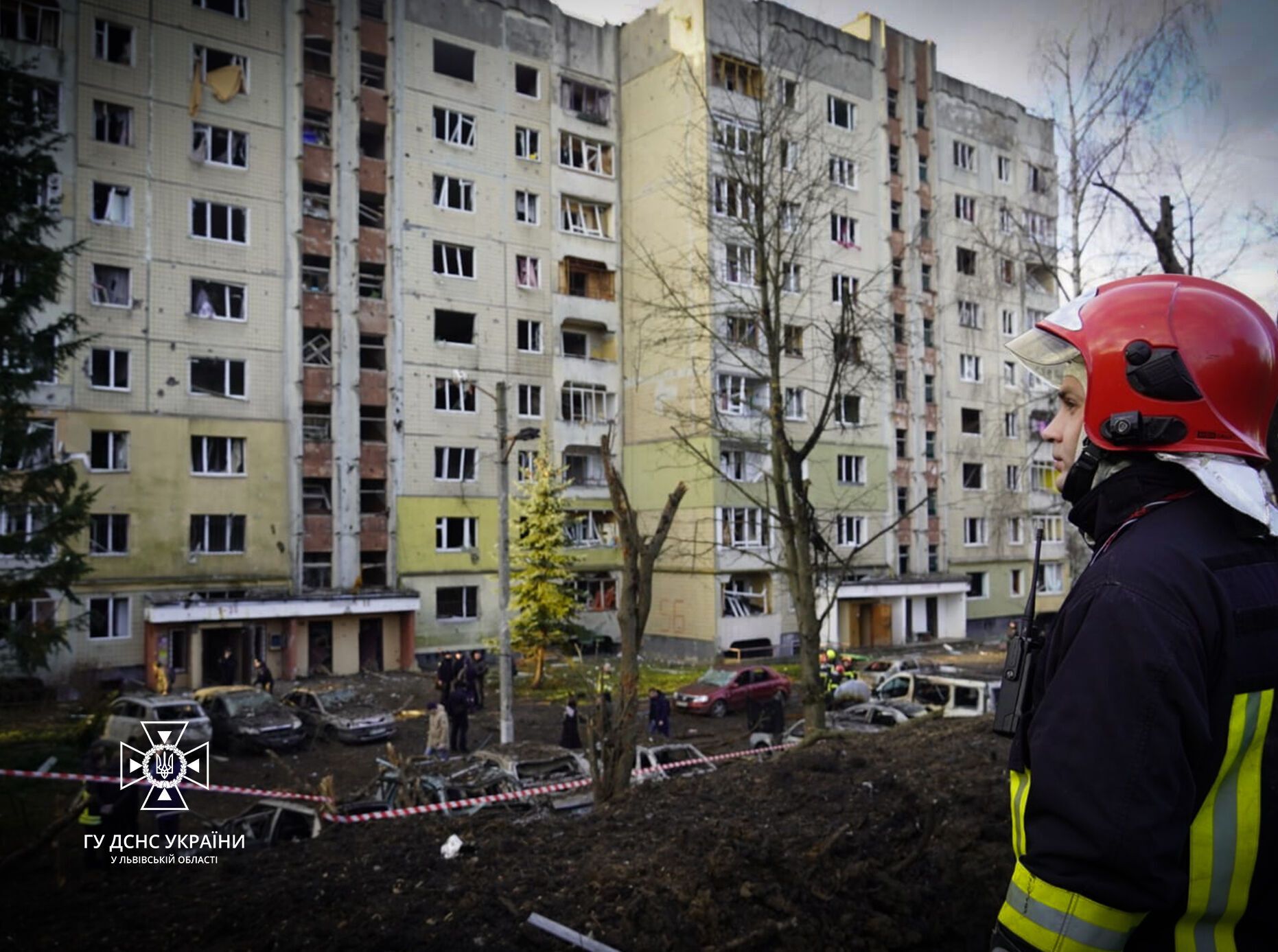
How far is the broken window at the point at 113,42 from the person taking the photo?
31531 millimetres

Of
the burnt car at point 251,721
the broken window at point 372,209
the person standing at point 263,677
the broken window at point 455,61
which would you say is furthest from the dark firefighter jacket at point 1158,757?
the broken window at point 455,61

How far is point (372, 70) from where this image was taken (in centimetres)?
3697

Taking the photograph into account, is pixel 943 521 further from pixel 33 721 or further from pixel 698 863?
pixel 698 863

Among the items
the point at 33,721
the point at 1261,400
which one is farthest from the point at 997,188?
the point at 1261,400

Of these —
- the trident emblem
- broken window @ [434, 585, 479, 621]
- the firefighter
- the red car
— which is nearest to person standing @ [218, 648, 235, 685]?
broken window @ [434, 585, 479, 621]

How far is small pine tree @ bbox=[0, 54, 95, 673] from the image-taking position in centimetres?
1580

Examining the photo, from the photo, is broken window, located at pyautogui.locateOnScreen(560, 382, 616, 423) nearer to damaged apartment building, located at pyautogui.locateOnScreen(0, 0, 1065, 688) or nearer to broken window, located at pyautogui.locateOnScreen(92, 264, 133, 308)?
damaged apartment building, located at pyautogui.locateOnScreen(0, 0, 1065, 688)

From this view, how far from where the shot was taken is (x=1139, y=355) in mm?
2531

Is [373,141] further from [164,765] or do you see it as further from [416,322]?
[164,765]

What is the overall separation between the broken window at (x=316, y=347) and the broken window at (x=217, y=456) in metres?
4.00

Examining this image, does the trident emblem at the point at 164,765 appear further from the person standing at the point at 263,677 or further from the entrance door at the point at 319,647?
the entrance door at the point at 319,647

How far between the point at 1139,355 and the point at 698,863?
5.93m

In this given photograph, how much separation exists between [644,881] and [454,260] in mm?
34140

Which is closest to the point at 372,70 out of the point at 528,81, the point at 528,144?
the point at 528,144
